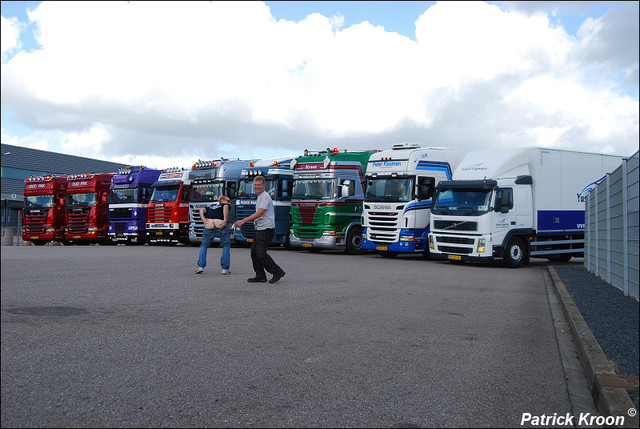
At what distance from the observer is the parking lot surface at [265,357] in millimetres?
3941

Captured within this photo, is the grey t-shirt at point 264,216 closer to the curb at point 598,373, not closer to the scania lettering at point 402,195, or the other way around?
the curb at point 598,373

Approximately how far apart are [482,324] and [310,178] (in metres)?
15.4

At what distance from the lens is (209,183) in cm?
2617

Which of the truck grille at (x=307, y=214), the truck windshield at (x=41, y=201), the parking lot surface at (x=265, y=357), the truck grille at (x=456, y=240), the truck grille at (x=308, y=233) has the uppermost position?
the truck windshield at (x=41, y=201)

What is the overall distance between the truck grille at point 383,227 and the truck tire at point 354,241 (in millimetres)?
1919

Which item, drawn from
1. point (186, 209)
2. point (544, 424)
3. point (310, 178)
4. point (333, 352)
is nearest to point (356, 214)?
point (310, 178)

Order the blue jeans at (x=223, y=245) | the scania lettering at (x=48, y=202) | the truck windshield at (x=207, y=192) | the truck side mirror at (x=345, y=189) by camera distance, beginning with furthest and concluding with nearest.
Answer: the scania lettering at (x=48, y=202)
the truck windshield at (x=207, y=192)
the truck side mirror at (x=345, y=189)
the blue jeans at (x=223, y=245)

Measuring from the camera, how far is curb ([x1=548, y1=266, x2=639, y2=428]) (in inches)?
165

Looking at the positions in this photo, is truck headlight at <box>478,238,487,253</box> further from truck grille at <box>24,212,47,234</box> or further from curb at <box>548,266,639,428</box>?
truck grille at <box>24,212,47,234</box>

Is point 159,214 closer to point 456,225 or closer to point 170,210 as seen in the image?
point 170,210

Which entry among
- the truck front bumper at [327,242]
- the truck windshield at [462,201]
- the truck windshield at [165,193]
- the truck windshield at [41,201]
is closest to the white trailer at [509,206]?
the truck windshield at [462,201]

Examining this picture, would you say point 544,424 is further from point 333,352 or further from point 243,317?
point 243,317

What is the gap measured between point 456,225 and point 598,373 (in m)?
13.2

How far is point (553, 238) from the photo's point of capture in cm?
1952
